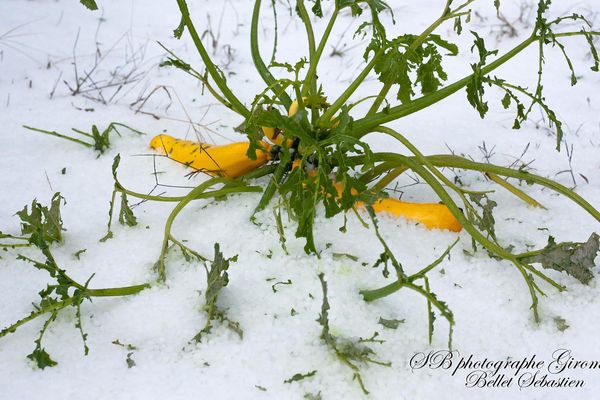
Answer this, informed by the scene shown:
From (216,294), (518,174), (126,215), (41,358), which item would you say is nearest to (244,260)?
(216,294)

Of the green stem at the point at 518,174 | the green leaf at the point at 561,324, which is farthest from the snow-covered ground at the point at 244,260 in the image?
the green stem at the point at 518,174

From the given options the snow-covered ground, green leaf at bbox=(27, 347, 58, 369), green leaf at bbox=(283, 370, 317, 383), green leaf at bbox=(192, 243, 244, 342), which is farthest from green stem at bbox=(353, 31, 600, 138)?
green leaf at bbox=(27, 347, 58, 369)

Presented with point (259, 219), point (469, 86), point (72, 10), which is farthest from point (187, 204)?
Answer: point (72, 10)

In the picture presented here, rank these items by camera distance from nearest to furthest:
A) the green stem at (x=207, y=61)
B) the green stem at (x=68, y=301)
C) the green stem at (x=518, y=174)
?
the green stem at (x=68, y=301) → the green stem at (x=518, y=174) → the green stem at (x=207, y=61)

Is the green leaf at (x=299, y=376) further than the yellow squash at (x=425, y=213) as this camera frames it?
No

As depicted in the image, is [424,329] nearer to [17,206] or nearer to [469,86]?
[469,86]

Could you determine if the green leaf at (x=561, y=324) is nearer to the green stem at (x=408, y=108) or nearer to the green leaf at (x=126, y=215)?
the green stem at (x=408, y=108)
